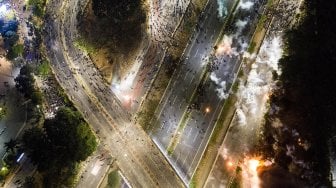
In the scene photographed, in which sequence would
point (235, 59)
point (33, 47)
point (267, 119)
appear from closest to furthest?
point (267, 119)
point (235, 59)
point (33, 47)

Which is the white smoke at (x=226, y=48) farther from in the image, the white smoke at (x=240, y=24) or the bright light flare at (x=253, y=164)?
the bright light flare at (x=253, y=164)

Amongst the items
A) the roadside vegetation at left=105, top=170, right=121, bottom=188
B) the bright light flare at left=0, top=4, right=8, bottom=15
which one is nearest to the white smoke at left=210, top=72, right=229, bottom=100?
the roadside vegetation at left=105, top=170, right=121, bottom=188

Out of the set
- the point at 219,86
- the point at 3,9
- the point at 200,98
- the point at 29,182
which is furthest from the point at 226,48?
the point at 3,9

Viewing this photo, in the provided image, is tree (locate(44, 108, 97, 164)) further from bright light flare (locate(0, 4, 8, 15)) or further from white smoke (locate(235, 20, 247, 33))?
white smoke (locate(235, 20, 247, 33))

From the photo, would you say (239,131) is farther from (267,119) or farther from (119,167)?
(119,167)

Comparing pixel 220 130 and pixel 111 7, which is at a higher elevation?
pixel 111 7

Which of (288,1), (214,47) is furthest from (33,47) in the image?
(288,1)
